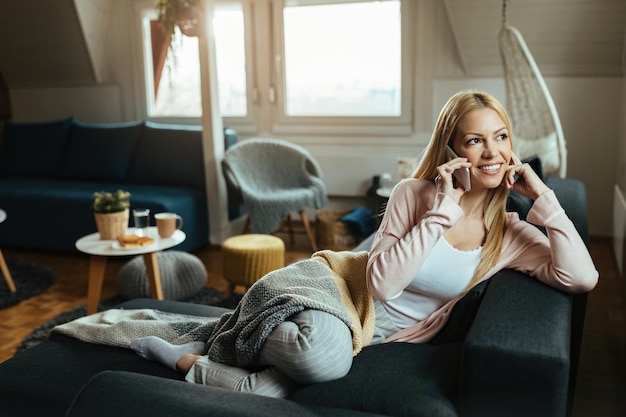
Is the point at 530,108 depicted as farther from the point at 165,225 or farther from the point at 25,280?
the point at 25,280

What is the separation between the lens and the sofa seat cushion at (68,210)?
4078mm

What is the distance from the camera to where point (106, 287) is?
3549 mm

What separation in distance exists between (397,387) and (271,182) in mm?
3149

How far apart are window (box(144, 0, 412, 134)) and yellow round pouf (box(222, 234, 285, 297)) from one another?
75.8 inches

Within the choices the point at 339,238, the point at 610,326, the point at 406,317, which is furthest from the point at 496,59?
the point at 406,317

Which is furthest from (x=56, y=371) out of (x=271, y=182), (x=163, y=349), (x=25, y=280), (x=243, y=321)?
(x=271, y=182)

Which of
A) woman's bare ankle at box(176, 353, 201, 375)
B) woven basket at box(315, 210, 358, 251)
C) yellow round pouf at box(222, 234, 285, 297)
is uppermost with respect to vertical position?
woman's bare ankle at box(176, 353, 201, 375)

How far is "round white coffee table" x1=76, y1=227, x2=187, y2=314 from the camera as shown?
115 inches

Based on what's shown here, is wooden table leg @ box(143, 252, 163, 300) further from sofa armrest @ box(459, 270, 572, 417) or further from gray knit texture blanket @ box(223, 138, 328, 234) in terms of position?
sofa armrest @ box(459, 270, 572, 417)

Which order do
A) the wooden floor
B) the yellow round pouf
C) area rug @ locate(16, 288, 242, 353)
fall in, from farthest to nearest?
the yellow round pouf, area rug @ locate(16, 288, 242, 353), the wooden floor

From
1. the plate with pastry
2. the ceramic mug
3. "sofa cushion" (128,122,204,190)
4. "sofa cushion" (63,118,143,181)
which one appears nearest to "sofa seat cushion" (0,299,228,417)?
the plate with pastry

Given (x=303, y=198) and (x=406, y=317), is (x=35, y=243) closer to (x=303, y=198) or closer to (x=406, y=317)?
(x=303, y=198)

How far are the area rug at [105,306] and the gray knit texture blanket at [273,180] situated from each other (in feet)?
2.49

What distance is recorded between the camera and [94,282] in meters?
2.98
